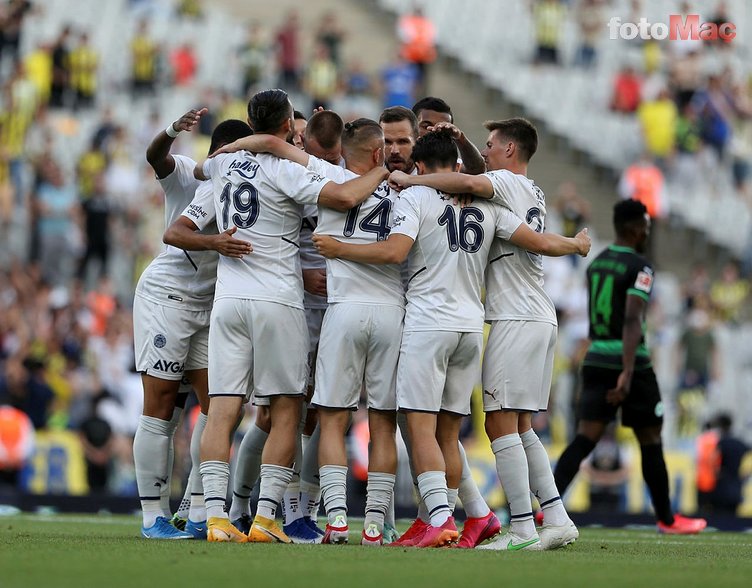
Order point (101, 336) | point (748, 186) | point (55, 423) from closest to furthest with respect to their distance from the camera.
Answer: point (55, 423) → point (101, 336) → point (748, 186)

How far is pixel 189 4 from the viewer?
26922mm

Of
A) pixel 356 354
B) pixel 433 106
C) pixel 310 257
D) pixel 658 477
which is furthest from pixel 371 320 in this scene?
pixel 658 477

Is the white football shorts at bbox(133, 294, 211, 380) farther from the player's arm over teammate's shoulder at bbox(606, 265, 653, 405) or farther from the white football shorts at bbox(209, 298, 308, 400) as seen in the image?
the player's arm over teammate's shoulder at bbox(606, 265, 653, 405)

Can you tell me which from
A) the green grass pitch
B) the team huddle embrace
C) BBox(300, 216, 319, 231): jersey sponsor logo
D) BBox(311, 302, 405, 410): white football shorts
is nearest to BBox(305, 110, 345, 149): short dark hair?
the team huddle embrace

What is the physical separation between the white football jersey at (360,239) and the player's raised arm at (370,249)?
9cm

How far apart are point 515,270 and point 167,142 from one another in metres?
2.40

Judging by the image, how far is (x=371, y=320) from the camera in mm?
9070

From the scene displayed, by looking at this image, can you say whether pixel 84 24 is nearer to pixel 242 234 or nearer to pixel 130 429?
pixel 130 429

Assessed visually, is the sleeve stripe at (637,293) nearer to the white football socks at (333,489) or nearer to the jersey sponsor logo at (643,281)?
the jersey sponsor logo at (643,281)

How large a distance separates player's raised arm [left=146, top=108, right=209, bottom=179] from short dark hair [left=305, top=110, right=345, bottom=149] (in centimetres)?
72

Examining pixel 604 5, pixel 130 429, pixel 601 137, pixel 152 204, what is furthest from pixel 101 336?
pixel 604 5

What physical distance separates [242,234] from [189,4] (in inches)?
731

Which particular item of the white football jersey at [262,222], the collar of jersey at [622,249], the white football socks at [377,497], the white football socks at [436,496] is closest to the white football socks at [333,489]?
the white football socks at [377,497]

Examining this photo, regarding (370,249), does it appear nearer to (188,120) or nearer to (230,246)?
(230,246)
